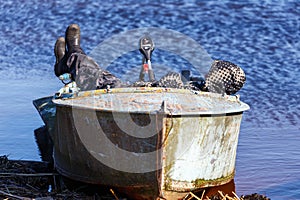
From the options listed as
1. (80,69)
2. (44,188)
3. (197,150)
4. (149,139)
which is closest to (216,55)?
(80,69)

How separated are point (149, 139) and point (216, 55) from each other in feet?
21.9

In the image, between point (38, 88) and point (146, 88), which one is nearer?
point (146, 88)

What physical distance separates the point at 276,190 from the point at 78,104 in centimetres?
204

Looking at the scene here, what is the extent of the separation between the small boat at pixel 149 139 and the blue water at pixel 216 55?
3.13ft

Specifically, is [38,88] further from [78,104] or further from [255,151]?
[78,104]

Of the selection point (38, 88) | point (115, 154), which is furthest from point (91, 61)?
point (38, 88)

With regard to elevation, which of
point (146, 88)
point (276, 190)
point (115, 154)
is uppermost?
point (146, 88)

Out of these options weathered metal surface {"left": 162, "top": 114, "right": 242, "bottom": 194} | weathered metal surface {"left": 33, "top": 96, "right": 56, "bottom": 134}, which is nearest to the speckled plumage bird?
weathered metal surface {"left": 162, "top": 114, "right": 242, "bottom": 194}

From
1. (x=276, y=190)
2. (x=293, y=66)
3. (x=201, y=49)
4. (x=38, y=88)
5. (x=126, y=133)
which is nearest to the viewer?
(x=126, y=133)

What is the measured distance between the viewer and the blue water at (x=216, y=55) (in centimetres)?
781

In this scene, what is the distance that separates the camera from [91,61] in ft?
24.0

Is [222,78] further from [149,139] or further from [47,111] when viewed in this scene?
[47,111]

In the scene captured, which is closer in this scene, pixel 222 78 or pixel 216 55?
pixel 222 78

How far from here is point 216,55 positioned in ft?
40.5
